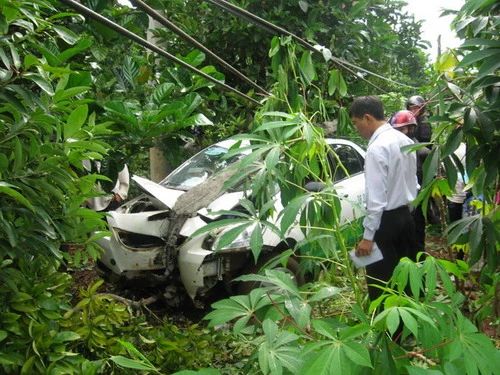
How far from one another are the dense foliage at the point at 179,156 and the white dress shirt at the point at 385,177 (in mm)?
488

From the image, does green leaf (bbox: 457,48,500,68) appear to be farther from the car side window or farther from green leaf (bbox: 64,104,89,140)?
the car side window

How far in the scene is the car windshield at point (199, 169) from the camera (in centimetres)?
580

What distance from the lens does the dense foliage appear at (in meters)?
1.66

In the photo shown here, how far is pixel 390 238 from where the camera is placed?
3803 millimetres

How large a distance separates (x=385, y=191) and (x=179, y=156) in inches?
55.8

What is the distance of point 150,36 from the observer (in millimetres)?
7379

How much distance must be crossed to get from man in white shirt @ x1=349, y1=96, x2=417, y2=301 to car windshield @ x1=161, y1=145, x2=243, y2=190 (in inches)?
81.1

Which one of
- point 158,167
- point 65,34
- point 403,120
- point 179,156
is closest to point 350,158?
point 403,120

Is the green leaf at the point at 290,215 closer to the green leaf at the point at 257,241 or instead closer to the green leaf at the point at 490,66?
the green leaf at the point at 257,241

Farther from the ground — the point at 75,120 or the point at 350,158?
the point at 75,120

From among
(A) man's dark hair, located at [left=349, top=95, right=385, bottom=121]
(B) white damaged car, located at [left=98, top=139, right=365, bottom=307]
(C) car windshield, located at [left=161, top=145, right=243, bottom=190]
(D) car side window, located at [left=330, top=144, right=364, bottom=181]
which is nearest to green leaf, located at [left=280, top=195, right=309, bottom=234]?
(A) man's dark hair, located at [left=349, top=95, right=385, bottom=121]

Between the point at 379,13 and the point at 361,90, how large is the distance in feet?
8.74

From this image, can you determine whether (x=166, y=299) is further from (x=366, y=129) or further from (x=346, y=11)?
(x=346, y=11)

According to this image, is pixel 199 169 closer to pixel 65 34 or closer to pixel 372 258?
pixel 372 258
